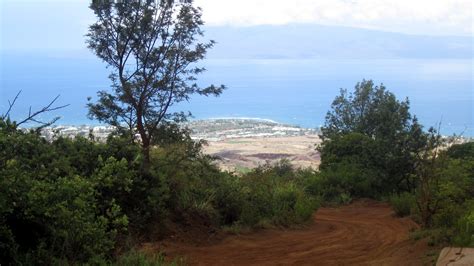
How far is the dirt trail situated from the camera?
28.8ft

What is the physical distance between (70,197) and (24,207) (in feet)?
1.49

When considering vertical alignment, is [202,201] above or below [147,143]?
below

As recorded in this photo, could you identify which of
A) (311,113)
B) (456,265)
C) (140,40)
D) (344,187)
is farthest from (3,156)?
(311,113)

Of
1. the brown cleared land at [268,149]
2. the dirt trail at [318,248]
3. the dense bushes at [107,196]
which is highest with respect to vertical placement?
the brown cleared land at [268,149]

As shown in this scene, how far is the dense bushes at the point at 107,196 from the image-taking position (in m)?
5.21

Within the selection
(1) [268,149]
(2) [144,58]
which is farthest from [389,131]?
(1) [268,149]

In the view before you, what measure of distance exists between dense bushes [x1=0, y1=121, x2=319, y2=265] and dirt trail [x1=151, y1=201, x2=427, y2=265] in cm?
77

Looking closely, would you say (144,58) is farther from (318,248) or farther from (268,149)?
(268,149)

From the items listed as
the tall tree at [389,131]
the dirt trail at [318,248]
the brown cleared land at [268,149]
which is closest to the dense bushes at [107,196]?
the dirt trail at [318,248]

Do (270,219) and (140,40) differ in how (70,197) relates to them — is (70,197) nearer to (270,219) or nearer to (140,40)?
(270,219)

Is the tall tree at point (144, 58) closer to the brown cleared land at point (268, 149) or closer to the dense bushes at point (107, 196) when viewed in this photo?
the dense bushes at point (107, 196)

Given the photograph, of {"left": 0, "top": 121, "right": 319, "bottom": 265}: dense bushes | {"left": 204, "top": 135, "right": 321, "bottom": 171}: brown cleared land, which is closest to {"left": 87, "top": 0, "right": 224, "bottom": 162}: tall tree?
{"left": 0, "top": 121, "right": 319, "bottom": 265}: dense bushes

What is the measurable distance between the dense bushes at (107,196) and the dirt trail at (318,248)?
2.53 feet

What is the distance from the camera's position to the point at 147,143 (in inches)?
558
